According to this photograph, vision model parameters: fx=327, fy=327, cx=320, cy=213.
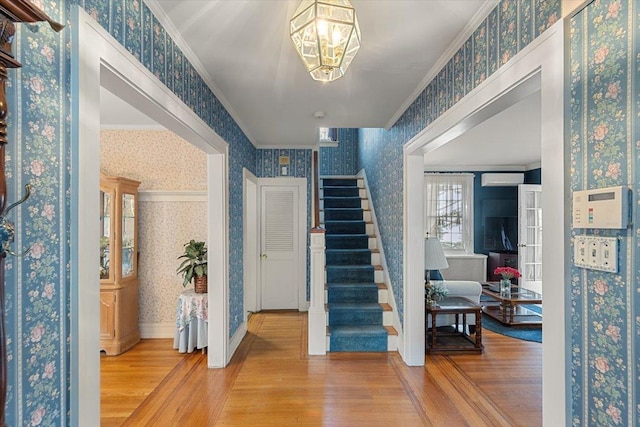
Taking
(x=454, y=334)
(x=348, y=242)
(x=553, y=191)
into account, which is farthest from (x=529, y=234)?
(x=553, y=191)

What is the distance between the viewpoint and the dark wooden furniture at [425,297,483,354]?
11.2 feet

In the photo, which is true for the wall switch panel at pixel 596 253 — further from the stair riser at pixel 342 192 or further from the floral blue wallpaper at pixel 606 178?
the stair riser at pixel 342 192

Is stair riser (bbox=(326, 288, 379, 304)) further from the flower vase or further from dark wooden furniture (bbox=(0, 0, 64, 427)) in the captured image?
dark wooden furniture (bbox=(0, 0, 64, 427))

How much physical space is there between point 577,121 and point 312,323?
9.35ft

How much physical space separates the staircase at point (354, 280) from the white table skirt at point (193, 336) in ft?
4.31

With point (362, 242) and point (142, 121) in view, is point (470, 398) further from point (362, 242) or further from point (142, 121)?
point (142, 121)

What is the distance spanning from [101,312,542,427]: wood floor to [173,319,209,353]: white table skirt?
0.11m

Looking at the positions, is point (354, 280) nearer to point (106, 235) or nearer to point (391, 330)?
point (391, 330)

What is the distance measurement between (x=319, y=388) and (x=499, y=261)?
5.18 m

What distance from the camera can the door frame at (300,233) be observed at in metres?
4.95

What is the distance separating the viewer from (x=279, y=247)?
5.01 meters

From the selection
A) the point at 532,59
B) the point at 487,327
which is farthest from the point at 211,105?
the point at 487,327

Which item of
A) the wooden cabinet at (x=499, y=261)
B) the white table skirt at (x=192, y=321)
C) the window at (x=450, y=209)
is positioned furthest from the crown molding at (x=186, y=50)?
the wooden cabinet at (x=499, y=261)

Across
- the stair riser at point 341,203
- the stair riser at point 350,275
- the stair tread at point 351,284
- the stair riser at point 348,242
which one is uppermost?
the stair riser at point 341,203
